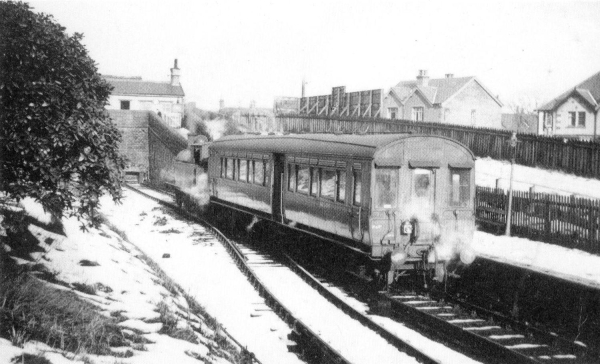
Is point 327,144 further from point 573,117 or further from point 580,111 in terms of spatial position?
point 580,111

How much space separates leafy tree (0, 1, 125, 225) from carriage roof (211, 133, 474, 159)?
4924 millimetres

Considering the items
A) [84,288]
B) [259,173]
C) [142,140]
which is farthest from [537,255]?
[142,140]

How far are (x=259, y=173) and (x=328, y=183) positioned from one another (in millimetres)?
4131

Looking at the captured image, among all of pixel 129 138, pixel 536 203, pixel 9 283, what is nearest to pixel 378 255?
pixel 9 283

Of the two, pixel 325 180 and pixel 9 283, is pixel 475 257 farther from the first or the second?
pixel 9 283

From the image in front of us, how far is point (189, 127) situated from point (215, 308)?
48.4 meters

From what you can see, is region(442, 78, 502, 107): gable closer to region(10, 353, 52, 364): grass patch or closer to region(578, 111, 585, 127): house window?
region(578, 111, 585, 127): house window

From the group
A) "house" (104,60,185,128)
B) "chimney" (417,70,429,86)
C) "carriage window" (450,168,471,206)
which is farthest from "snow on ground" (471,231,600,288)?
"house" (104,60,185,128)

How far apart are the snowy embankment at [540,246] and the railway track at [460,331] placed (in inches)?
56.1

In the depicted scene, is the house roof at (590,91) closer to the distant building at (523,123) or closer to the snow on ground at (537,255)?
the snow on ground at (537,255)

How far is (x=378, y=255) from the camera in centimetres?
Answer: 1095

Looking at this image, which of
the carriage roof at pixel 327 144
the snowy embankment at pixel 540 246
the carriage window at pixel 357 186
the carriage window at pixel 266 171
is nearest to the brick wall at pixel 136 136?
the snowy embankment at pixel 540 246

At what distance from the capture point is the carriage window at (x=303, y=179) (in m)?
13.7

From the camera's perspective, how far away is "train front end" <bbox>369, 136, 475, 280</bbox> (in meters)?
11.0
